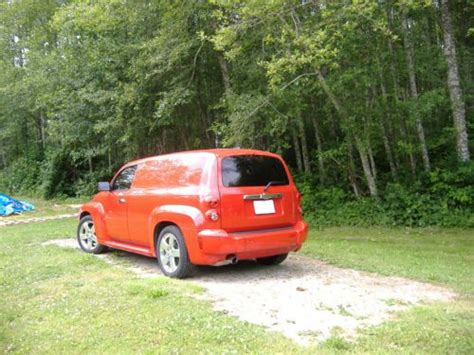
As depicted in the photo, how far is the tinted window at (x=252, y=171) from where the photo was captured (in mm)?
5672

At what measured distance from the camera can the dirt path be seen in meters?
Answer: 4.05

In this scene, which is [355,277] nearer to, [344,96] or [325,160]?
[344,96]

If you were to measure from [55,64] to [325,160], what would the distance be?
1282cm

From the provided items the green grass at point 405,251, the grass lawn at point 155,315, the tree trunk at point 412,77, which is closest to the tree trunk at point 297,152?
the tree trunk at point 412,77

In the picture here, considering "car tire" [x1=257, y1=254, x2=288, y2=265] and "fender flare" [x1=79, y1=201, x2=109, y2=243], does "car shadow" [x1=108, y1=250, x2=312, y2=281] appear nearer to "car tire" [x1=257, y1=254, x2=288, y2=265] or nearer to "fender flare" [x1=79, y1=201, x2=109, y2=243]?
"car tire" [x1=257, y1=254, x2=288, y2=265]

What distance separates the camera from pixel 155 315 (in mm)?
4340

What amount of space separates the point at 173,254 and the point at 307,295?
1848 mm

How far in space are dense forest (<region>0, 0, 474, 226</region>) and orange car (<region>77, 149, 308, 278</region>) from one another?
386 centimetres

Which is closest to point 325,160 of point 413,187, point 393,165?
point 393,165

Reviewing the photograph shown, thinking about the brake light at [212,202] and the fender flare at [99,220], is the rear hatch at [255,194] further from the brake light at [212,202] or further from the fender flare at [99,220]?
the fender flare at [99,220]

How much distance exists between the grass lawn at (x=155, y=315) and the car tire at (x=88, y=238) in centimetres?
34

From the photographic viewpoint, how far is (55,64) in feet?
66.6

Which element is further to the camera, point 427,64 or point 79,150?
point 79,150

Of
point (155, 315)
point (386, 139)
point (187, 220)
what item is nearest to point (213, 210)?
point (187, 220)
